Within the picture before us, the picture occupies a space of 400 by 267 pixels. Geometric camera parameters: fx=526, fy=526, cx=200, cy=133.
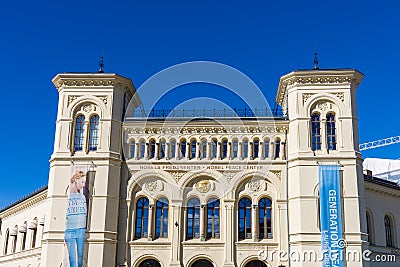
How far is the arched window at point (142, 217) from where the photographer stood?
34.8 meters

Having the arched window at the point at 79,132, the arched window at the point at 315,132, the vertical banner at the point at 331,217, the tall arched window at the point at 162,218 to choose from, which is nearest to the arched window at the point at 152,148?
the tall arched window at the point at 162,218

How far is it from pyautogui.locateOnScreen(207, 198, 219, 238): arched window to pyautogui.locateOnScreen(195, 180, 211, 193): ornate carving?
2.61ft

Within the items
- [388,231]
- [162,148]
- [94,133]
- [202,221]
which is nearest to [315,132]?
[202,221]

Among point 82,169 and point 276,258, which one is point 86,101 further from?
point 276,258

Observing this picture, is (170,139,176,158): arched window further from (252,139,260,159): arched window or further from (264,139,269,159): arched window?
(264,139,269,159): arched window

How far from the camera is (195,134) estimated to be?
1421 inches

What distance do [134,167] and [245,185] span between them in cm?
759

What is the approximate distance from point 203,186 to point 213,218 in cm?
223

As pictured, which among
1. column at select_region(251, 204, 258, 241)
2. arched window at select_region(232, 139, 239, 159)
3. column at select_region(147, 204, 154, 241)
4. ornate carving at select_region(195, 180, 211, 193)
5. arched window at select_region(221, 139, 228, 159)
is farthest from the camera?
arched window at select_region(221, 139, 228, 159)

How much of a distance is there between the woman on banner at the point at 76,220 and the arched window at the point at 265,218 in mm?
11362

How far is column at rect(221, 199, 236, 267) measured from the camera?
3344cm

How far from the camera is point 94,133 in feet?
117

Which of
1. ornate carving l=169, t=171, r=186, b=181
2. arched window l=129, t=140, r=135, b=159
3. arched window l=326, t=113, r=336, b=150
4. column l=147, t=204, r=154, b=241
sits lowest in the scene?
column l=147, t=204, r=154, b=241

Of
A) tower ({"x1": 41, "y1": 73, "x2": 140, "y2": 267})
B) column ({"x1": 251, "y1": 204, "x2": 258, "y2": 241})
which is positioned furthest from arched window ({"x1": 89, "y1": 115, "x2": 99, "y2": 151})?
column ({"x1": 251, "y1": 204, "x2": 258, "y2": 241})
